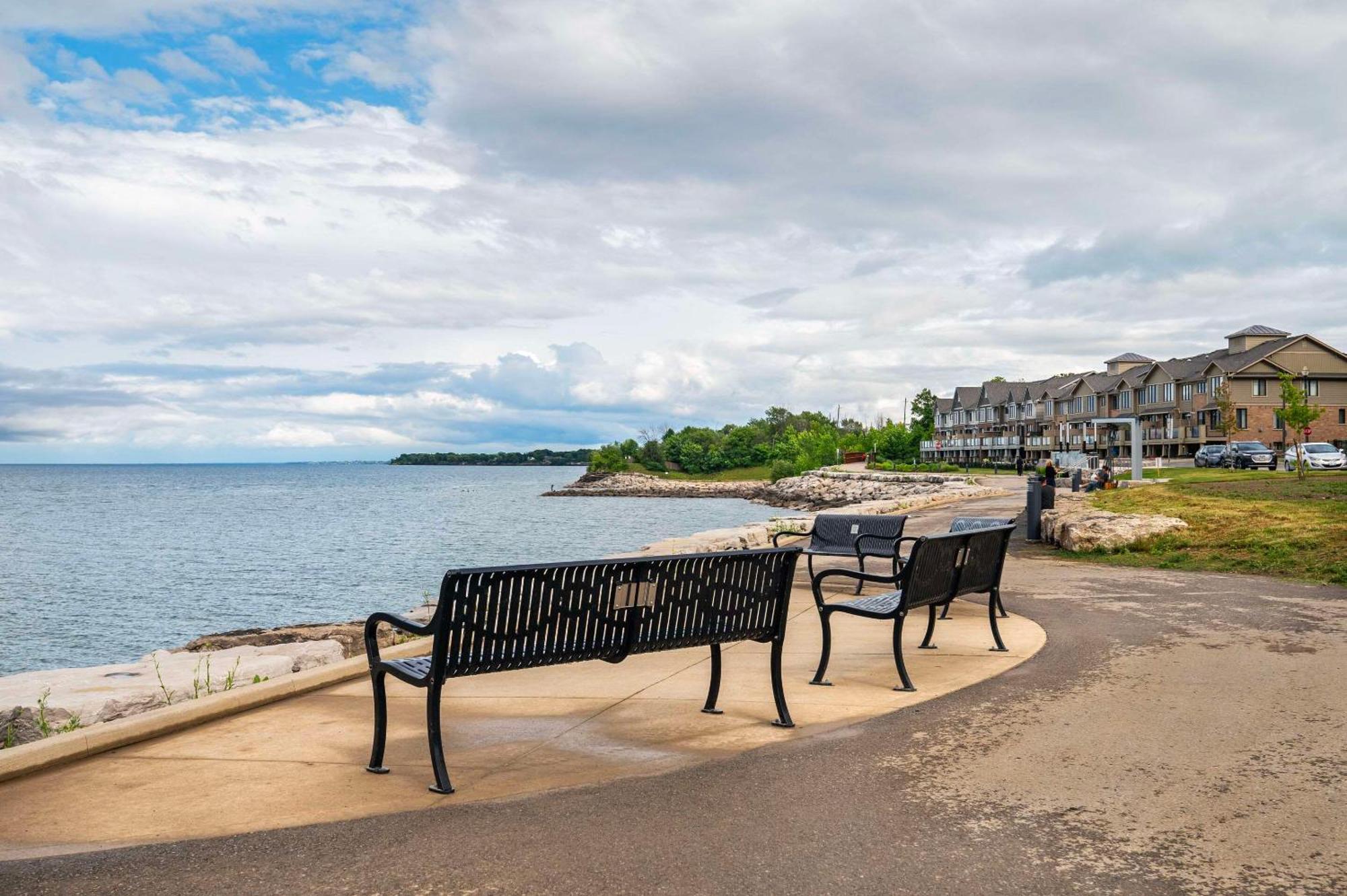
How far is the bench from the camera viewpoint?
5141mm

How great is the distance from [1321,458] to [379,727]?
51394mm

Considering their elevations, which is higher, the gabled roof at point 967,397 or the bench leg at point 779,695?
the gabled roof at point 967,397

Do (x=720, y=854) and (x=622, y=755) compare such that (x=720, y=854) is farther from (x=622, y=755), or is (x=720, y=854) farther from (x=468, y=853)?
(x=622, y=755)

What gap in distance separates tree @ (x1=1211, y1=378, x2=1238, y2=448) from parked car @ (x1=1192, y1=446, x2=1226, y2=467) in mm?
6460

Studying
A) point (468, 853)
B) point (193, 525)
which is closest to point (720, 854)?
point (468, 853)

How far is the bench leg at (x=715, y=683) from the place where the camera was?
21.3ft

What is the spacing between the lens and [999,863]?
405cm

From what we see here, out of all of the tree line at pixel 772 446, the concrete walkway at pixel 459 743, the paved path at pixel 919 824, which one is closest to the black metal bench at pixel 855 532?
the concrete walkway at pixel 459 743

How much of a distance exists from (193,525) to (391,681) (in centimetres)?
6158

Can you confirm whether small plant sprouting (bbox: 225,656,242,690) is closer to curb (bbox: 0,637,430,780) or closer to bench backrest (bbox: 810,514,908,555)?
curb (bbox: 0,637,430,780)

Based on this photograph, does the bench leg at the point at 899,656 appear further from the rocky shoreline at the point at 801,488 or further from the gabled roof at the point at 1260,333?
the gabled roof at the point at 1260,333

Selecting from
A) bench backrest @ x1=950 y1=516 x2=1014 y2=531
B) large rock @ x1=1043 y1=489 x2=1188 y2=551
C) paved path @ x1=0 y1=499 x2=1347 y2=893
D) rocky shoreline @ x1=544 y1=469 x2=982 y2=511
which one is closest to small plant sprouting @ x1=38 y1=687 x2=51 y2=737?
paved path @ x1=0 y1=499 x2=1347 y2=893

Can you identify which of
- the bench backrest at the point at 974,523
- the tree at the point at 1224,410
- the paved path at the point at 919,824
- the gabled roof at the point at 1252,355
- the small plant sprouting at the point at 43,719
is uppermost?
the gabled roof at the point at 1252,355

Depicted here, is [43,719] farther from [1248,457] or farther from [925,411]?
[925,411]
